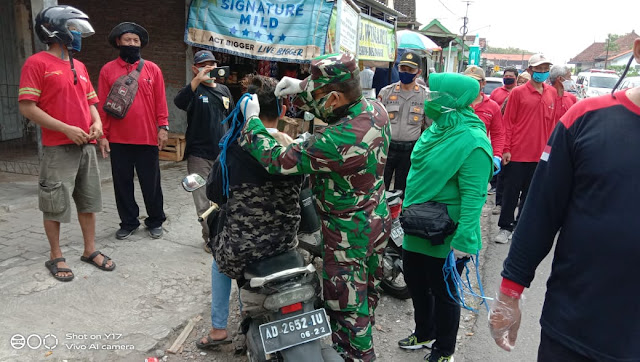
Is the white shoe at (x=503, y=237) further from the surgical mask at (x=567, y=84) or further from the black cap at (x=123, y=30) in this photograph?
the black cap at (x=123, y=30)

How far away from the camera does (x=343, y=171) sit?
2.41m

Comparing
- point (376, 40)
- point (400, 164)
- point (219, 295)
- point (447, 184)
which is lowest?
point (219, 295)

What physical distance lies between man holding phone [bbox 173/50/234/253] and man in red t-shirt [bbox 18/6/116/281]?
37.1 inches

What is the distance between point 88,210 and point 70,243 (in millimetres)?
845

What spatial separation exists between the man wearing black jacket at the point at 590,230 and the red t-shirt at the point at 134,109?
391cm

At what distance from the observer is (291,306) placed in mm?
2504

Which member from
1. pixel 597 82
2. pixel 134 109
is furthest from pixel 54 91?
pixel 597 82

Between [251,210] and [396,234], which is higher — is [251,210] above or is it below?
above

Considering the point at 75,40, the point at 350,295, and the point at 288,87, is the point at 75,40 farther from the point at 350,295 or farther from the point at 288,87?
the point at 350,295

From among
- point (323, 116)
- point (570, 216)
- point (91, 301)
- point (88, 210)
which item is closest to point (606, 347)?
point (570, 216)

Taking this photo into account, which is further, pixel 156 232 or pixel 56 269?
pixel 156 232

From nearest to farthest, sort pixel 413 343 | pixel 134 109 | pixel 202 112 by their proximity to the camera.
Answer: pixel 413 343, pixel 134 109, pixel 202 112

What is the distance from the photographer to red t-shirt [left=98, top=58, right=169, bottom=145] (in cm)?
457

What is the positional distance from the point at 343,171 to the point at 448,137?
2.85ft
